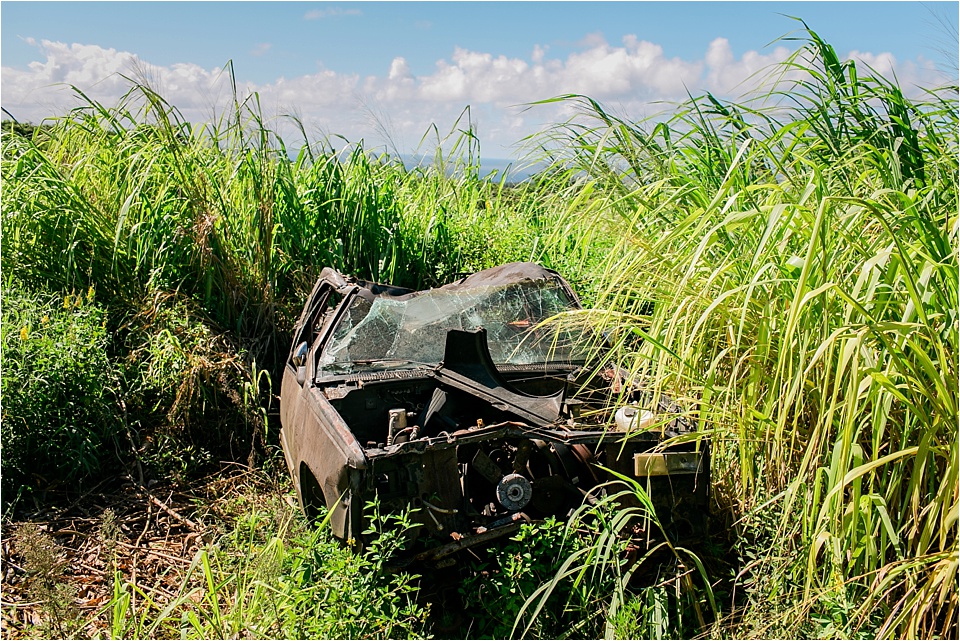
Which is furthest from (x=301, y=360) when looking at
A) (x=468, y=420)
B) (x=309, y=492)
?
(x=468, y=420)

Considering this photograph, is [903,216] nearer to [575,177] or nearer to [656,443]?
[656,443]

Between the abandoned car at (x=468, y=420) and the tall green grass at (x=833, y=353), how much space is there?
0.30 metres

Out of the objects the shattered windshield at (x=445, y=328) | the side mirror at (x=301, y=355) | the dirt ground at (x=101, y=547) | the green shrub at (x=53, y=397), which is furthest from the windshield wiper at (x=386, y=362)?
the green shrub at (x=53, y=397)

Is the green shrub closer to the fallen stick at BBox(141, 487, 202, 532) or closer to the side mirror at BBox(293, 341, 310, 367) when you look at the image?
the fallen stick at BBox(141, 487, 202, 532)

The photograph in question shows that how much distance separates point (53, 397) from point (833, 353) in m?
4.22

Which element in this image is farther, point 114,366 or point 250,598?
point 114,366

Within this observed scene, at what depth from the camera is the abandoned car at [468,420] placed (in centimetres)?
337

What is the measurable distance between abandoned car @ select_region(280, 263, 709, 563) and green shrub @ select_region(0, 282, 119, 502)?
4.16 feet

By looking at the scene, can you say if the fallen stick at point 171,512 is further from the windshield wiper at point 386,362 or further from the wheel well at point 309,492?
the windshield wiper at point 386,362

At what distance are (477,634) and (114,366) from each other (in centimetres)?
327

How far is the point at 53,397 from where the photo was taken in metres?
4.90

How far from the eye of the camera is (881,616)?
2959 millimetres

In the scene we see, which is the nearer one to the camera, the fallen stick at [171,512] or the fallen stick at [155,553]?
the fallen stick at [155,553]

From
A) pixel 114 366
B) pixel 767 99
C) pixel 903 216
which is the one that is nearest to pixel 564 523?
pixel 903 216
